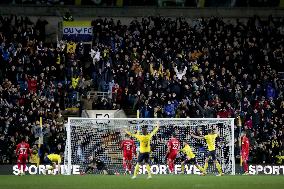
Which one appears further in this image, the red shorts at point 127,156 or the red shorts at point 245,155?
the red shorts at point 245,155

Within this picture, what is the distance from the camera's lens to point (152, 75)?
3453 centimetres

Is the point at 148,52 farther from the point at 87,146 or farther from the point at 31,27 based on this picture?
the point at 87,146

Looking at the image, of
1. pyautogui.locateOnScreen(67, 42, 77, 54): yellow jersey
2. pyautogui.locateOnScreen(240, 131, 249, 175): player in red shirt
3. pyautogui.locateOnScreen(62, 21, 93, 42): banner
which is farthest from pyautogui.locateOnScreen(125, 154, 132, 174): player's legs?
pyautogui.locateOnScreen(62, 21, 93, 42): banner

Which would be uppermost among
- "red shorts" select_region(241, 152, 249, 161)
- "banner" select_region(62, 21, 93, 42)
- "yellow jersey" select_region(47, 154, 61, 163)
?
"banner" select_region(62, 21, 93, 42)

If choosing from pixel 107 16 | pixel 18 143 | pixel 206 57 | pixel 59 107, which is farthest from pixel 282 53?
pixel 18 143

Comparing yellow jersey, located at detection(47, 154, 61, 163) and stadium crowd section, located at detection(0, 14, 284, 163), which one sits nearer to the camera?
yellow jersey, located at detection(47, 154, 61, 163)

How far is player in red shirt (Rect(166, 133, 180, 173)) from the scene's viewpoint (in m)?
28.6

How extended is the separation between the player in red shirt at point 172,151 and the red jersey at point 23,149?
4.97m

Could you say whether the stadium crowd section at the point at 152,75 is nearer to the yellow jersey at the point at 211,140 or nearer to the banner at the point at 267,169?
the banner at the point at 267,169

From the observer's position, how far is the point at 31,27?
36.8 m

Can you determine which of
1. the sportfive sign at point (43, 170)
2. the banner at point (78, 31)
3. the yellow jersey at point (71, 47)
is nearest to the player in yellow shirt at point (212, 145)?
the sportfive sign at point (43, 170)

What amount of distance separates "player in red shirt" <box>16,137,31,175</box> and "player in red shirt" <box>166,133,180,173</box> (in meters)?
4.99

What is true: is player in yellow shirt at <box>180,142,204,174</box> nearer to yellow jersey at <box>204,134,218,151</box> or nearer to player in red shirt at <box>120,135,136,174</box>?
yellow jersey at <box>204,134,218,151</box>

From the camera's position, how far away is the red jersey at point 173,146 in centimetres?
2856
